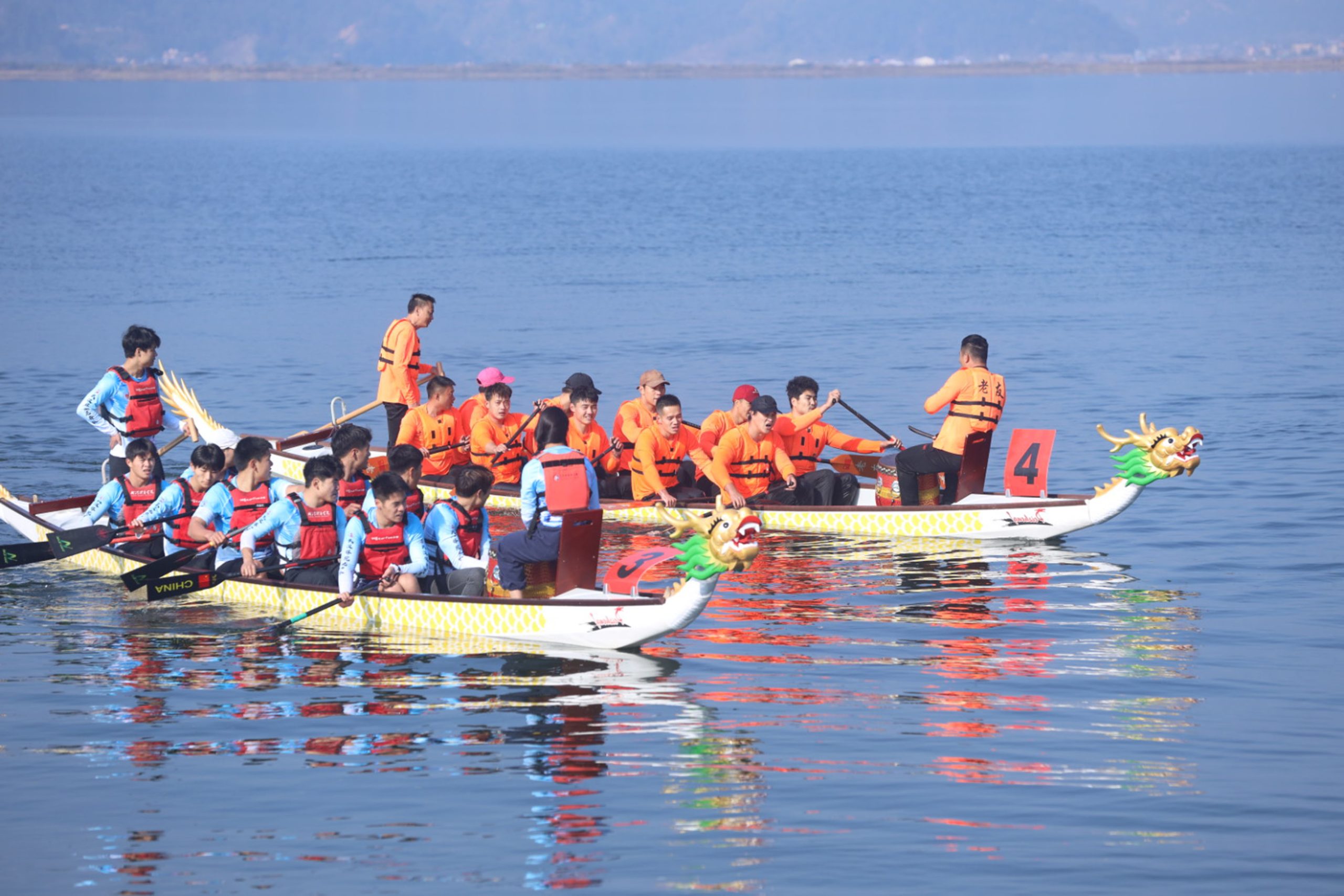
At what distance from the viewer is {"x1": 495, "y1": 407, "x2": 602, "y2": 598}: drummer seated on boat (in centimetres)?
1480

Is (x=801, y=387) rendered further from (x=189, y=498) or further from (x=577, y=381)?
(x=189, y=498)

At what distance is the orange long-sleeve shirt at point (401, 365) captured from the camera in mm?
21609

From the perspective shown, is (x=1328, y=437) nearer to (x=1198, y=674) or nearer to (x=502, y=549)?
(x=1198, y=674)

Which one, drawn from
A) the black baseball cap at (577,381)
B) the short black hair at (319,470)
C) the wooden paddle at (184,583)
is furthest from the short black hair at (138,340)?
the black baseball cap at (577,381)

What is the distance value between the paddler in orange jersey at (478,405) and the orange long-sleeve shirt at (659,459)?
176cm

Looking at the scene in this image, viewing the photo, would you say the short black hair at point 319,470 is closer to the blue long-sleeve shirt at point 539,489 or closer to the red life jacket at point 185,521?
the blue long-sleeve shirt at point 539,489

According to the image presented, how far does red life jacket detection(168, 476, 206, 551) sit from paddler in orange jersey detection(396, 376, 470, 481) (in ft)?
11.6

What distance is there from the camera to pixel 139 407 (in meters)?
19.0

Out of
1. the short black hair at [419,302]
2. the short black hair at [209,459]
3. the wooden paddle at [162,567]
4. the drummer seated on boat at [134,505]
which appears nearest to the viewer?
the wooden paddle at [162,567]

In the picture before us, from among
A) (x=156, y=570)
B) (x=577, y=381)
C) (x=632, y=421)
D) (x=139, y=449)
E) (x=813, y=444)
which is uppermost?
(x=577, y=381)

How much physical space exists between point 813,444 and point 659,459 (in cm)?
186

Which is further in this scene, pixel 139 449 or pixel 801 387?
pixel 801 387

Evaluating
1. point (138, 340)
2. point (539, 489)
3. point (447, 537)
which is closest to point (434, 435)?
point (138, 340)

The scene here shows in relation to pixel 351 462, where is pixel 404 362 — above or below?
above
